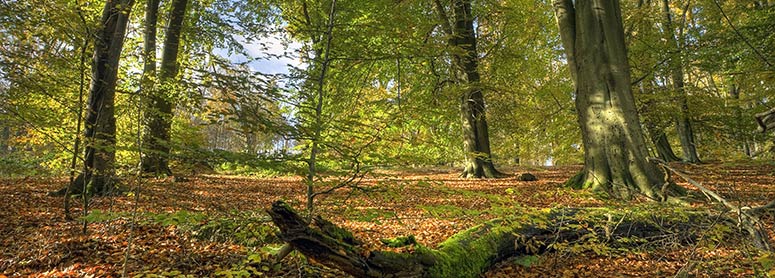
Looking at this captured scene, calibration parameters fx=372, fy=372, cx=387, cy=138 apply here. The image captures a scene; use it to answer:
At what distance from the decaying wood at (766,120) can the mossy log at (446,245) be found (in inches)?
45.2

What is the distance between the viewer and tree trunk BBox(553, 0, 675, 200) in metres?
6.07

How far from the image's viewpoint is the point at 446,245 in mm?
3414

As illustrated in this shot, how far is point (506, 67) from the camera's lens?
1196cm

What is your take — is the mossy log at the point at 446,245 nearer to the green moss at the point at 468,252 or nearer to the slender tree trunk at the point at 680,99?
the green moss at the point at 468,252

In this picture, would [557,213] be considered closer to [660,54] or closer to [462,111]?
[462,111]

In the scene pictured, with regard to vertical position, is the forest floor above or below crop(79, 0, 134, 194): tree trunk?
below

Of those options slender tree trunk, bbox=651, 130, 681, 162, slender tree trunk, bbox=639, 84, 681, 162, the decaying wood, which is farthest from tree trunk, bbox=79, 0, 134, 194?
slender tree trunk, bbox=651, 130, 681, 162

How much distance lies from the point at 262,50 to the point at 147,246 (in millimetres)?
2369

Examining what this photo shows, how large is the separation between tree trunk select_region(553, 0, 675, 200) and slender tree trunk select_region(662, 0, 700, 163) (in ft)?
13.4

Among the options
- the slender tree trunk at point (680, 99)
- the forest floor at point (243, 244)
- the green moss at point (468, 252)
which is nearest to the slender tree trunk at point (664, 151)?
the slender tree trunk at point (680, 99)

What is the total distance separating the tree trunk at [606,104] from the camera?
6074 millimetres

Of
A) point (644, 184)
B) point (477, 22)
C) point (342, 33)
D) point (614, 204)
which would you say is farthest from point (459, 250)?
point (477, 22)

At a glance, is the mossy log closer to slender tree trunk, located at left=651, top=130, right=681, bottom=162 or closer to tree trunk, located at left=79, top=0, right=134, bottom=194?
tree trunk, located at left=79, top=0, right=134, bottom=194

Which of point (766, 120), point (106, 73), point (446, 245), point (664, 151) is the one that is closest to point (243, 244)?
point (446, 245)
